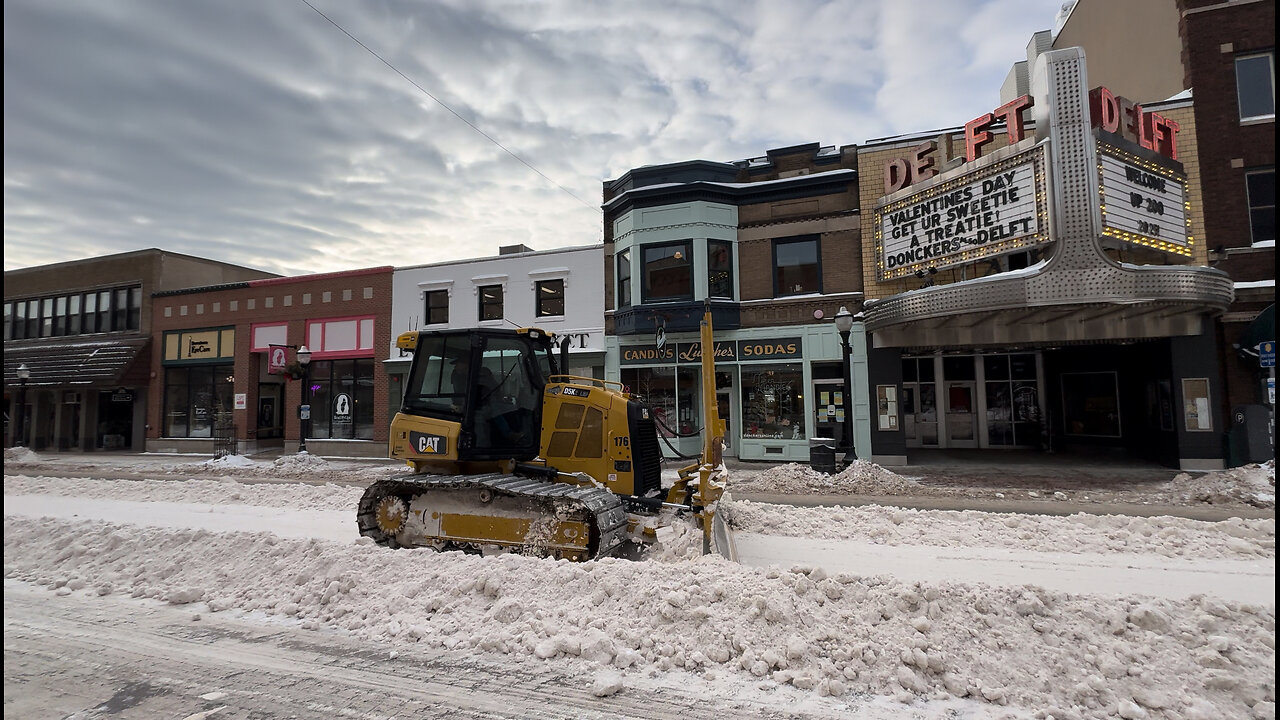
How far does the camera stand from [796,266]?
1830 cm

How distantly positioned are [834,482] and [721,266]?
26.7 ft

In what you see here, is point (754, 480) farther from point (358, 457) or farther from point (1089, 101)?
point (358, 457)

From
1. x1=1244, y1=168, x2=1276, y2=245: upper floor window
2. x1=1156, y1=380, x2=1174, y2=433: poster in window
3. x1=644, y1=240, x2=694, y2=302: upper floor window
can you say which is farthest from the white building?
x1=1244, y1=168, x2=1276, y2=245: upper floor window

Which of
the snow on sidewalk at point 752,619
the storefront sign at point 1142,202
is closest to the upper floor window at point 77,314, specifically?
the snow on sidewalk at point 752,619

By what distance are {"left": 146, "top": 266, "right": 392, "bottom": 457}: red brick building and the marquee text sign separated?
965 centimetres

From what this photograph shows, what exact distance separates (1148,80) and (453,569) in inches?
911

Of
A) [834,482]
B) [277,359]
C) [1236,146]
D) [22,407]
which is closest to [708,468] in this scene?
[834,482]

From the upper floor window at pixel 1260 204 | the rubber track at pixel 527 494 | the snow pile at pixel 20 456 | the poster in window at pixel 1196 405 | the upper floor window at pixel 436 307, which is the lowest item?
the snow pile at pixel 20 456

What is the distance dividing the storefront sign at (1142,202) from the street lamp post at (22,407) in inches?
1432

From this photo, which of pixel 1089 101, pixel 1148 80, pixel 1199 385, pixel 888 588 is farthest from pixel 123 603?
pixel 1148 80

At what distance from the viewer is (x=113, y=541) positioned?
23.6 ft

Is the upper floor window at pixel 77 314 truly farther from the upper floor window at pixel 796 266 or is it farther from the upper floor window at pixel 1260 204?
the upper floor window at pixel 1260 204

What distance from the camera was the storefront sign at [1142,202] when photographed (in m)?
13.3

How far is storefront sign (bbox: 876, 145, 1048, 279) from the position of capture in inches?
533
